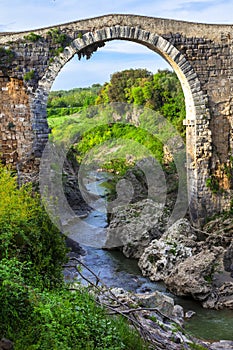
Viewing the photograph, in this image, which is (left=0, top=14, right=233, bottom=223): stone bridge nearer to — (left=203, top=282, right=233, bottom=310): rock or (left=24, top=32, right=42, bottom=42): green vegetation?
(left=24, top=32, right=42, bottom=42): green vegetation

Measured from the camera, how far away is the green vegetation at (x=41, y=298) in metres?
4.18

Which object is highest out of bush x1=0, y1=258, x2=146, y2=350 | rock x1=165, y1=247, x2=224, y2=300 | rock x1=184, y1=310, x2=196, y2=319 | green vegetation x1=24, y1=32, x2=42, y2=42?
green vegetation x1=24, y1=32, x2=42, y2=42

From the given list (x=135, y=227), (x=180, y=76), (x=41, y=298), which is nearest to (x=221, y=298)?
(x=135, y=227)

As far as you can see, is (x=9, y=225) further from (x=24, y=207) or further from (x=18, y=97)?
(x=18, y=97)

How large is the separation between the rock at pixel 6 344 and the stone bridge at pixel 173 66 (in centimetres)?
644

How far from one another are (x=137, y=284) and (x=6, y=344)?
5.39 meters

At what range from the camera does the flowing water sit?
23.7 ft

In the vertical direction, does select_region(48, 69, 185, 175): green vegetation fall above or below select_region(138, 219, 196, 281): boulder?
above

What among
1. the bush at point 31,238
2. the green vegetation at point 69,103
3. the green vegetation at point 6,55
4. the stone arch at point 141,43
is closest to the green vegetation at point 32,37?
the green vegetation at point 6,55

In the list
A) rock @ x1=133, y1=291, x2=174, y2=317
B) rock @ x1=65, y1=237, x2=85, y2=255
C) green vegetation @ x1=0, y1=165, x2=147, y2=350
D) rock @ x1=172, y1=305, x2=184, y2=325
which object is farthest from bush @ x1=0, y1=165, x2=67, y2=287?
rock @ x1=65, y1=237, x2=85, y2=255

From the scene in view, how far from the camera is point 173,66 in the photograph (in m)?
10.6

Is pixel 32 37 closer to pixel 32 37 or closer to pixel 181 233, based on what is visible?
pixel 32 37

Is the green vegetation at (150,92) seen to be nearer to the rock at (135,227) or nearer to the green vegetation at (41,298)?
the rock at (135,227)

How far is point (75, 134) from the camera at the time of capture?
18203mm
